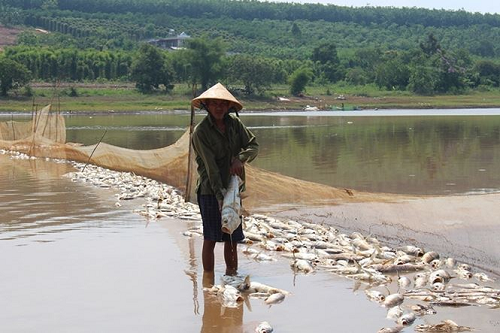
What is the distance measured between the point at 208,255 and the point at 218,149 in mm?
1083

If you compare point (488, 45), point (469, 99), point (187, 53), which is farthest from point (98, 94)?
point (488, 45)

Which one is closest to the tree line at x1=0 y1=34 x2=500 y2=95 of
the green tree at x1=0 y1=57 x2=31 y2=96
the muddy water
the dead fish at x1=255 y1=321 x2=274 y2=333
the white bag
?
the green tree at x1=0 y1=57 x2=31 y2=96

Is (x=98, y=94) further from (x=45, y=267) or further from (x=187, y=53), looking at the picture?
(x=45, y=267)

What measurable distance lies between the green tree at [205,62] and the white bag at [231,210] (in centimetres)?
8024

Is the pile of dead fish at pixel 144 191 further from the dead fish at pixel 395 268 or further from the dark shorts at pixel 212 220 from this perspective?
the dead fish at pixel 395 268

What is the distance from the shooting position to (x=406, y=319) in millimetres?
6109

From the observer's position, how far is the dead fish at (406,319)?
20.0 ft

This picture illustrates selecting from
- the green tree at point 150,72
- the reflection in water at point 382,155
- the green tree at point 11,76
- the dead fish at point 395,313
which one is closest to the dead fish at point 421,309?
the dead fish at point 395,313

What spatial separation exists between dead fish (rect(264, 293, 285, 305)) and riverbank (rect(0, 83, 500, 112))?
6322cm

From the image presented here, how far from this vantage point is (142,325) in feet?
20.7

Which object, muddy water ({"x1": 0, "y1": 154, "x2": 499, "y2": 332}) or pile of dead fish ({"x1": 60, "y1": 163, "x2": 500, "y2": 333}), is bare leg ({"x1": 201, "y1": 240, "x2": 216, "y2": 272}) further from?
pile of dead fish ({"x1": 60, "y1": 163, "x2": 500, "y2": 333})

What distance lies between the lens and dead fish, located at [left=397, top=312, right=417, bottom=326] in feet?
20.0

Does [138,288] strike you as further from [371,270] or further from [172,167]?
[172,167]

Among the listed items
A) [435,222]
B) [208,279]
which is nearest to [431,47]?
[435,222]
